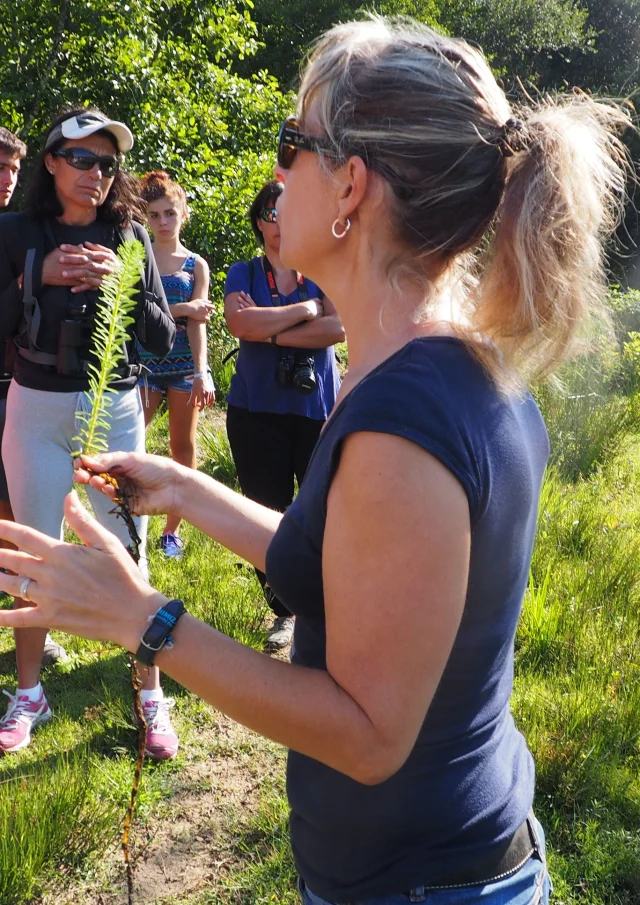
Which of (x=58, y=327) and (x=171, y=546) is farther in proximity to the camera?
(x=171, y=546)

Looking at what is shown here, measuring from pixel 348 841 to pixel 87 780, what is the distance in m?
1.80

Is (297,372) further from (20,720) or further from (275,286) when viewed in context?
(20,720)

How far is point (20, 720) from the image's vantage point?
343 centimetres

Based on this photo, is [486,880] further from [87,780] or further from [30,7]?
[30,7]

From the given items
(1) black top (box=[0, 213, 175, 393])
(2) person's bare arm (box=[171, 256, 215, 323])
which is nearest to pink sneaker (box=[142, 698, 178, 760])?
(1) black top (box=[0, 213, 175, 393])

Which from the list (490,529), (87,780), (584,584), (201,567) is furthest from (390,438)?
(201,567)

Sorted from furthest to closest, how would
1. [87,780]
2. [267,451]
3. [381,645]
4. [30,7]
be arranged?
[30,7]
[267,451]
[87,780]
[381,645]

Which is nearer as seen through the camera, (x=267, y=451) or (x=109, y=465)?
(x=109, y=465)

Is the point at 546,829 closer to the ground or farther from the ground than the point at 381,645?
closer to the ground

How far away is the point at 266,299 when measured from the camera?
168 inches

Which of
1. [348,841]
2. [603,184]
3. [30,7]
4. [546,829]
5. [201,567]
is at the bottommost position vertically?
[201,567]

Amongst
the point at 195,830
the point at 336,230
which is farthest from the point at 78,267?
the point at 195,830

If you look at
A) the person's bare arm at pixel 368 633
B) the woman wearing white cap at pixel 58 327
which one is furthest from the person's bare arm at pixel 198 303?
the person's bare arm at pixel 368 633

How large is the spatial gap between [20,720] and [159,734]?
1.89 feet
